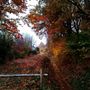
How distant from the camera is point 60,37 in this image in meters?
26.7

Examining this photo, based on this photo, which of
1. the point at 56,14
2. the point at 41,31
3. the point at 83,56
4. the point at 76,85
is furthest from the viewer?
the point at 41,31

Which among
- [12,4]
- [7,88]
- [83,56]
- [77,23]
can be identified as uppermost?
[12,4]

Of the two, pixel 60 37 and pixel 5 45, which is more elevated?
pixel 60 37

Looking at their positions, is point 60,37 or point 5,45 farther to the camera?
point 5,45

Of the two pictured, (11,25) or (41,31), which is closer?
(11,25)

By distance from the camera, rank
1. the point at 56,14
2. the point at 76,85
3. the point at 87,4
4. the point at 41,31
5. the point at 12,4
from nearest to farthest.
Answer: the point at 76,85
the point at 87,4
the point at 56,14
the point at 12,4
the point at 41,31

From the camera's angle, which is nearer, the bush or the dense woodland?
the dense woodland

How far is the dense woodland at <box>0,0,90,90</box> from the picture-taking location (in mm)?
17770

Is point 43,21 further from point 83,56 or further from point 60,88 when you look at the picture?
point 60,88

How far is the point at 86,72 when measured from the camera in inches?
710

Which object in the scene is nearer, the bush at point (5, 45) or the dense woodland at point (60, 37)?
the dense woodland at point (60, 37)

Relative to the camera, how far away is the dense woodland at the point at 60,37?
17.8 m

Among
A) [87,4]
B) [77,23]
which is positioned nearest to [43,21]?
[77,23]

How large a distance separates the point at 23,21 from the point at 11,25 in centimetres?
119
